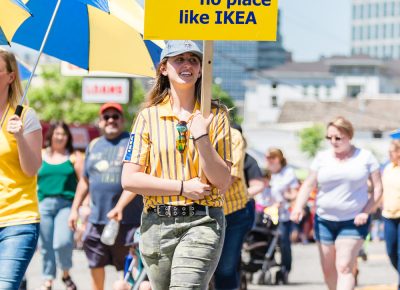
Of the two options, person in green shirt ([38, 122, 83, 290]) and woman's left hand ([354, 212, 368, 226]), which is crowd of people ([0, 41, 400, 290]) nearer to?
woman's left hand ([354, 212, 368, 226])

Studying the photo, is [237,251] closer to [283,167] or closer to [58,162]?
[58,162]

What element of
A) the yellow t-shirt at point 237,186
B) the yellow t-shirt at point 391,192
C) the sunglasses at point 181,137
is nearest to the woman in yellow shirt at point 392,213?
the yellow t-shirt at point 391,192

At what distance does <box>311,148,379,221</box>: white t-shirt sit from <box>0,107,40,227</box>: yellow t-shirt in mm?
3673

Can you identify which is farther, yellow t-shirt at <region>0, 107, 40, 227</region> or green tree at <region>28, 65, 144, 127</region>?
green tree at <region>28, 65, 144, 127</region>

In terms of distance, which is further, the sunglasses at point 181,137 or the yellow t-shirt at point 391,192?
the yellow t-shirt at point 391,192

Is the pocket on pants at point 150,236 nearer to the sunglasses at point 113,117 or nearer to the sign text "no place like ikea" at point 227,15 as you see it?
the sign text "no place like ikea" at point 227,15

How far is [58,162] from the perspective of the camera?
1133 centimetres

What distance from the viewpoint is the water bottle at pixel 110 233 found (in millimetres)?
9484

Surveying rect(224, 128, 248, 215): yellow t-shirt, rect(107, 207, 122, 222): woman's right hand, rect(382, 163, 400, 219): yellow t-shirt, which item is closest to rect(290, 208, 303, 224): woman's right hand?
rect(224, 128, 248, 215): yellow t-shirt

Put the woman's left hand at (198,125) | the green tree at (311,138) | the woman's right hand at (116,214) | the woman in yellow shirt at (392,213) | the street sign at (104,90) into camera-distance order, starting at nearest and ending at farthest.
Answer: the woman's left hand at (198,125), the woman's right hand at (116,214), the woman in yellow shirt at (392,213), the street sign at (104,90), the green tree at (311,138)

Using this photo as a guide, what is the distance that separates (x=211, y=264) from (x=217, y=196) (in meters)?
0.36

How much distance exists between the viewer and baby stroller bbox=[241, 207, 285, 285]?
14.1 meters

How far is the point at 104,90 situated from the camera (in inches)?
699

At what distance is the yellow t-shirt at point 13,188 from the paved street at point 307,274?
6461 mm
